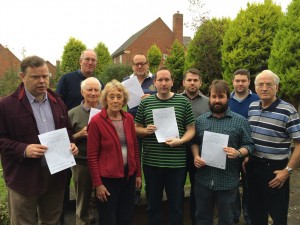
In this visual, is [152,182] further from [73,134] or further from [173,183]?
[73,134]

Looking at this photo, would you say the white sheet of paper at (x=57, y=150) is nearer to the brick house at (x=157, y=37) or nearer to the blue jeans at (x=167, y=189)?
the blue jeans at (x=167, y=189)

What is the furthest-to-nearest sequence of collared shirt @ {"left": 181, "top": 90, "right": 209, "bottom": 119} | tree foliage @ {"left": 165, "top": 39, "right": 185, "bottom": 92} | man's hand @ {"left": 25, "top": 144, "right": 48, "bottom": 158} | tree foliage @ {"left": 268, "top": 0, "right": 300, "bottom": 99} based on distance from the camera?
1. tree foliage @ {"left": 165, "top": 39, "right": 185, "bottom": 92}
2. tree foliage @ {"left": 268, "top": 0, "right": 300, "bottom": 99}
3. collared shirt @ {"left": 181, "top": 90, "right": 209, "bottom": 119}
4. man's hand @ {"left": 25, "top": 144, "right": 48, "bottom": 158}

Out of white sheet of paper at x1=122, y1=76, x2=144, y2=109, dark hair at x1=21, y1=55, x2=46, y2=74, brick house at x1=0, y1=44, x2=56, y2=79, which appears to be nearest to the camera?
dark hair at x1=21, y1=55, x2=46, y2=74

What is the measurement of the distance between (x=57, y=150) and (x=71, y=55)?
27.4 m

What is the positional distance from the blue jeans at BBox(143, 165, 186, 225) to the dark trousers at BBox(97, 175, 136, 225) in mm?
330

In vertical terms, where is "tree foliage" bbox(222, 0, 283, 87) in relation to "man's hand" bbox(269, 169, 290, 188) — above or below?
above

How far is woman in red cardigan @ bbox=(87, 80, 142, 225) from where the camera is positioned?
3.12 meters

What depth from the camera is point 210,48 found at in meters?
14.4

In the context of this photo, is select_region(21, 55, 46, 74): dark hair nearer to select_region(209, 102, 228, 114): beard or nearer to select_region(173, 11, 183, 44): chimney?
select_region(209, 102, 228, 114): beard

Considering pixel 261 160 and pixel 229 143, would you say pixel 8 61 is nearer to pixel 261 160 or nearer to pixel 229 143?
pixel 229 143

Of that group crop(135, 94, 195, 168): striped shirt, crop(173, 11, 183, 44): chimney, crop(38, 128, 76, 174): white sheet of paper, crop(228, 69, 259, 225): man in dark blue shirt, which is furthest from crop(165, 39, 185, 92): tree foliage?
crop(38, 128, 76, 174): white sheet of paper

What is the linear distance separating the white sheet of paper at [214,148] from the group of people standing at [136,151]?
0.05 m

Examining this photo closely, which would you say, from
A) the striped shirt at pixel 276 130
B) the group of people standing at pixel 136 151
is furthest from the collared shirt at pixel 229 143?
the striped shirt at pixel 276 130

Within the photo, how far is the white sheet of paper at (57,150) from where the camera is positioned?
9.36 ft
